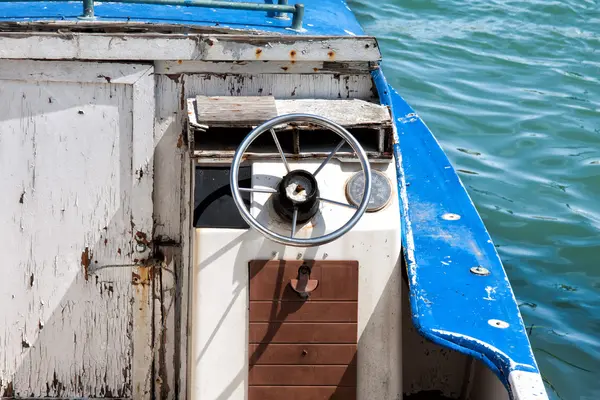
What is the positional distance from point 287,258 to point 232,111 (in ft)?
1.83

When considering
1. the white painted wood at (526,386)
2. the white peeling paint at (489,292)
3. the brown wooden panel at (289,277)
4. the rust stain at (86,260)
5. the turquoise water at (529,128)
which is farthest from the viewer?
the turquoise water at (529,128)

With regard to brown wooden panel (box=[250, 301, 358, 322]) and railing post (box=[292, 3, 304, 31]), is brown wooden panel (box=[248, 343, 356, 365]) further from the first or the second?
railing post (box=[292, 3, 304, 31])

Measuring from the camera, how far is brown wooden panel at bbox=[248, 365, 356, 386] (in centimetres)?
304

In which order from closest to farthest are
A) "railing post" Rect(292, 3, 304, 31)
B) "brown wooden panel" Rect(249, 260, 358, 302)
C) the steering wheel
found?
the steering wheel → "brown wooden panel" Rect(249, 260, 358, 302) → "railing post" Rect(292, 3, 304, 31)

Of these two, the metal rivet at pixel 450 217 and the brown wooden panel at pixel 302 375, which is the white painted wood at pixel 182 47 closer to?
the metal rivet at pixel 450 217

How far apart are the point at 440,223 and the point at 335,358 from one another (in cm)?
99

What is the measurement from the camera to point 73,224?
3.22 meters

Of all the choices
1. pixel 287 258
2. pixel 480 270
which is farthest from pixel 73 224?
pixel 480 270

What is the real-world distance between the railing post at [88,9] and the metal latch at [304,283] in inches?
51.0

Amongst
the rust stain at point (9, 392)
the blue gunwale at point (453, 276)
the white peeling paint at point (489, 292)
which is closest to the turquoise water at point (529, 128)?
the blue gunwale at point (453, 276)

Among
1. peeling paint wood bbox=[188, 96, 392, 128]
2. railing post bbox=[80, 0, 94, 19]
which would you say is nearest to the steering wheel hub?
peeling paint wood bbox=[188, 96, 392, 128]

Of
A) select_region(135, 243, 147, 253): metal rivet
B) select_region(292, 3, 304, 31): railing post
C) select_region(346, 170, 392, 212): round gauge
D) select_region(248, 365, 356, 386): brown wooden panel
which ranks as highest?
select_region(292, 3, 304, 31): railing post

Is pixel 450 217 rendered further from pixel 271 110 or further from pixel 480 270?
pixel 271 110

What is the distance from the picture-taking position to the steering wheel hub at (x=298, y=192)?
113 inches
